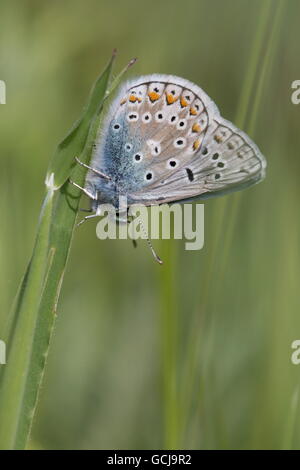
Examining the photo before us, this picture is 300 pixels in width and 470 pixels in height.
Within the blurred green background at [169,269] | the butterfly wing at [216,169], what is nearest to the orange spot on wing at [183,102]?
the butterfly wing at [216,169]

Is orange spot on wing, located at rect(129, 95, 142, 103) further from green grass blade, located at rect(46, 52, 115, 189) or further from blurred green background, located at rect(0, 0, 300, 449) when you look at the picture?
green grass blade, located at rect(46, 52, 115, 189)

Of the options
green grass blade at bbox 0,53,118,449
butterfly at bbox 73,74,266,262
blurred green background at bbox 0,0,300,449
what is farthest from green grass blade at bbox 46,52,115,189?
butterfly at bbox 73,74,266,262

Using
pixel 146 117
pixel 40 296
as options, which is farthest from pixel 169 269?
pixel 40 296

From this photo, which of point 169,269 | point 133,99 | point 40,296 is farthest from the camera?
point 133,99

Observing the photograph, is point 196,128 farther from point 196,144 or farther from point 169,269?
point 169,269

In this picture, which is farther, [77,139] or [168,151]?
[168,151]
